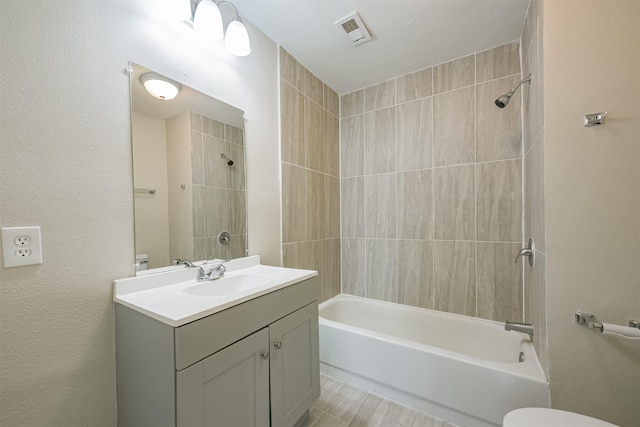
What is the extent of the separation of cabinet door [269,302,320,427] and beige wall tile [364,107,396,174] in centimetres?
144

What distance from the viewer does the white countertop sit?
2.62ft

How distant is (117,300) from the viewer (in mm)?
940

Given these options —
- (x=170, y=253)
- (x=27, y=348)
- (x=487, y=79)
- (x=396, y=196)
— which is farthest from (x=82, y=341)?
(x=487, y=79)

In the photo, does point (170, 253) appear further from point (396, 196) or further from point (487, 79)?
point (487, 79)

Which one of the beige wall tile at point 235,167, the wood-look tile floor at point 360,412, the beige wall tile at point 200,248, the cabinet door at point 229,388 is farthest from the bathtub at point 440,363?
the beige wall tile at point 235,167

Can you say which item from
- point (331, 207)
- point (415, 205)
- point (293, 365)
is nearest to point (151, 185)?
point (293, 365)

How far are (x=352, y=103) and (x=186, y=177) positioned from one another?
1789 millimetres

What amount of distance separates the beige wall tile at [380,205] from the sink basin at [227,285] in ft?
4.14

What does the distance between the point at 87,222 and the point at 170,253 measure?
1.14 ft

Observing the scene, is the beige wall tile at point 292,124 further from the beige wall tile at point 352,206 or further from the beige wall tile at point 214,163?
the beige wall tile at point 352,206

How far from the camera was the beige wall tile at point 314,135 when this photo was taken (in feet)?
6.78

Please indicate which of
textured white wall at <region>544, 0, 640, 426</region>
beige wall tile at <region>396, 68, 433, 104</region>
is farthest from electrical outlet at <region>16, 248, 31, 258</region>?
beige wall tile at <region>396, 68, 433, 104</region>

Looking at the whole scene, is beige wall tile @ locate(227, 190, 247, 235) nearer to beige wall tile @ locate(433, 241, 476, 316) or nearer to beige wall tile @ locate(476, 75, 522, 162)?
beige wall tile @ locate(433, 241, 476, 316)

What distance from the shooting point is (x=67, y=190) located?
86 cm
